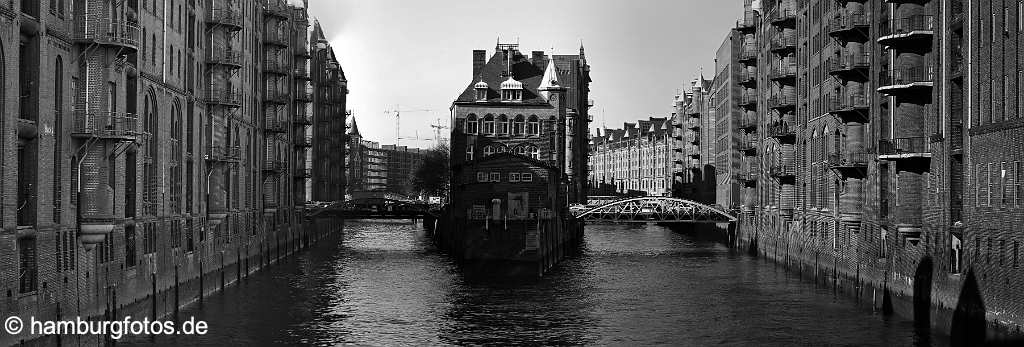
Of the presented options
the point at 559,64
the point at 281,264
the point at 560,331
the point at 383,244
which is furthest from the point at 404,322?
the point at 559,64

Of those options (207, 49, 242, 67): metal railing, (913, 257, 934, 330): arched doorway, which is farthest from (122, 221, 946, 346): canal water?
(207, 49, 242, 67): metal railing

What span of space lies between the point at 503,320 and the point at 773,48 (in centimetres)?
4241

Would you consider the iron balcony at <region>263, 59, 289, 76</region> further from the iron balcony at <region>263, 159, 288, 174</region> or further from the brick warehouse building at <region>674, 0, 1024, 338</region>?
the brick warehouse building at <region>674, 0, 1024, 338</region>

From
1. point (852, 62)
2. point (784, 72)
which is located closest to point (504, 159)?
point (784, 72)

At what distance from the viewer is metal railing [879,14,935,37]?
54172 millimetres

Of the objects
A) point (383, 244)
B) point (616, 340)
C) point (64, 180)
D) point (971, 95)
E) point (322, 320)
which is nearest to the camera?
point (64, 180)

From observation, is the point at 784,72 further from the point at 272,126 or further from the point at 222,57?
the point at 222,57

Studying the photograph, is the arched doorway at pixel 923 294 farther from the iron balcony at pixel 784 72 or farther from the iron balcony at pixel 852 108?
the iron balcony at pixel 784 72

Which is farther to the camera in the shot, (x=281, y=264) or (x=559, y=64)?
(x=559, y=64)

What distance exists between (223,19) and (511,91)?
44.0m

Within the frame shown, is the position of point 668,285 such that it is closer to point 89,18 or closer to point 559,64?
point 89,18

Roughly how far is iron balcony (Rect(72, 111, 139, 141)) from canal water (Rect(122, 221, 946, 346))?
7.22m

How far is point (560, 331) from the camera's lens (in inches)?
2068

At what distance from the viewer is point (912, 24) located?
5522cm
